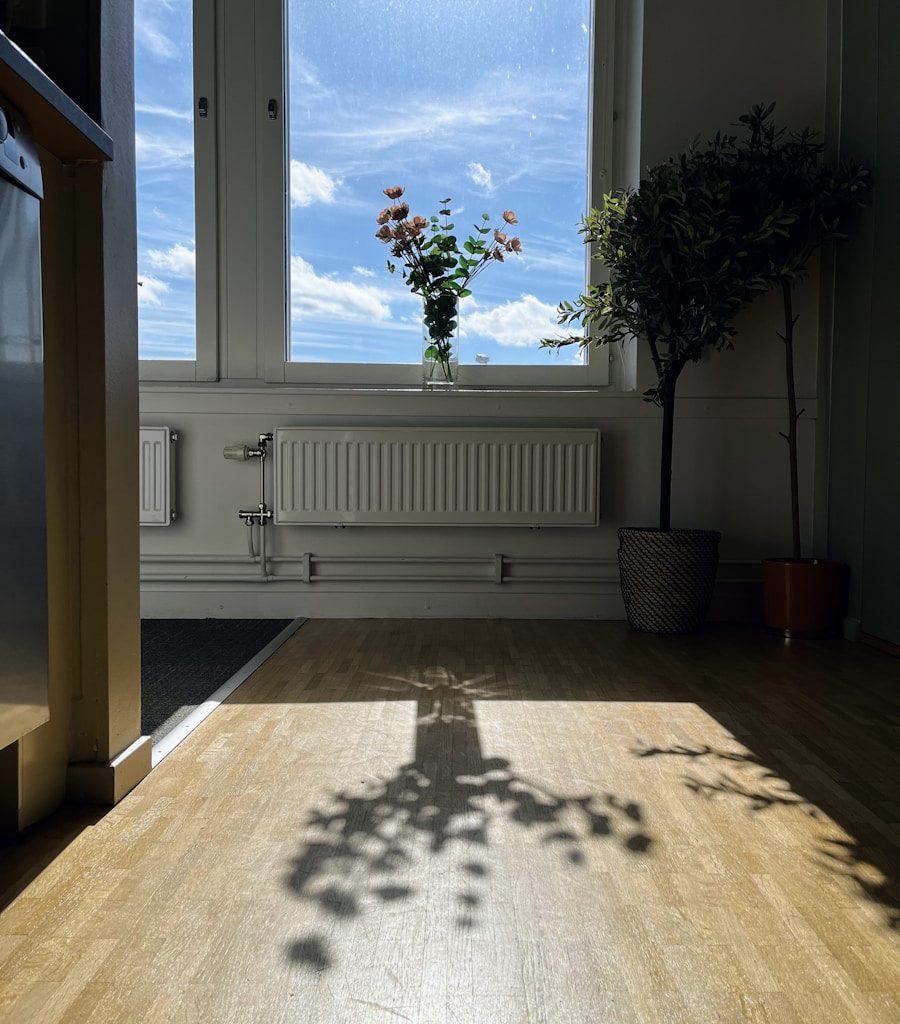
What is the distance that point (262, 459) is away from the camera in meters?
3.60

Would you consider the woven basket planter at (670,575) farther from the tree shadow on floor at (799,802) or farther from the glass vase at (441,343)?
the tree shadow on floor at (799,802)

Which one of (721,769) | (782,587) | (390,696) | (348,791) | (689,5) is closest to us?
(348,791)

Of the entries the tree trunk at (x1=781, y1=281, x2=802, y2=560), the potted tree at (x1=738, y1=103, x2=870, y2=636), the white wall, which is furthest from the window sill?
the potted tree at (x1=738, y1=103, x2=870, y2=636)

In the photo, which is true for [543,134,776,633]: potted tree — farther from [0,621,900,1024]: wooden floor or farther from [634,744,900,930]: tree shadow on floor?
[634,744,900,930]: tree shadow on floor

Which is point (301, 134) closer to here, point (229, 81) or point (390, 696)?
point (229, 81)

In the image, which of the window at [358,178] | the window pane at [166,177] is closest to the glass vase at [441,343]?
the window at [358,178]

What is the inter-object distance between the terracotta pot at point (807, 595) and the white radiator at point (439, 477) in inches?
29.3

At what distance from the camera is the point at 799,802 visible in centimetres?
162

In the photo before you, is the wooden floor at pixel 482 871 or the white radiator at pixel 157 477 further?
the white radiator at pixel 157 477

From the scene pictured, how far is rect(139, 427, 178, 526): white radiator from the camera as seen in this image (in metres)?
3.54

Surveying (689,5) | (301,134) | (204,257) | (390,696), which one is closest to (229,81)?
(301,134)

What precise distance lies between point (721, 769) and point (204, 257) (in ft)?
9.42

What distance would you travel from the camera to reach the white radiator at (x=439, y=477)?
11.6ft

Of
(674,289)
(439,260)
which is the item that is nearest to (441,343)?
(439,260)
